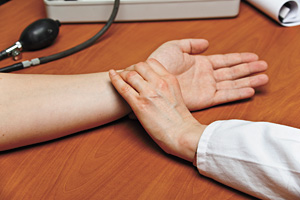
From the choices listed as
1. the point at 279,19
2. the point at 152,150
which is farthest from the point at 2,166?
the point at 279,19

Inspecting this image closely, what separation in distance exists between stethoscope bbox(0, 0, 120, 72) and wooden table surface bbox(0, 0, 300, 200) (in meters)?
0.02

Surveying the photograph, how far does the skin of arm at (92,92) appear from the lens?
577 mm

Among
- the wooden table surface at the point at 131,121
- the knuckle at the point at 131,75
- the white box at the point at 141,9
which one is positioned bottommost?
the wooden table surface at the point at 131,121

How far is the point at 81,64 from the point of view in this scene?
76cm

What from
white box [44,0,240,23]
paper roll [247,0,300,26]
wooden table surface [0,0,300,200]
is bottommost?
wooden table surface [0,0,300,200]

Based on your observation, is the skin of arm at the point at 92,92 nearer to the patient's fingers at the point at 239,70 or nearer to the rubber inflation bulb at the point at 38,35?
the patient's fingers at the point at 239,70

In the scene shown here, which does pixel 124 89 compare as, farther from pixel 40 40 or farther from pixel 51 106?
pixel 40 40

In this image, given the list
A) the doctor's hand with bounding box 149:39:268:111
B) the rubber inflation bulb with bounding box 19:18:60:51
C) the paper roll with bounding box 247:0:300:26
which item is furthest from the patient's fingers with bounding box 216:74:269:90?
the rubber inflation bulb with bounding box 19:18:60:51

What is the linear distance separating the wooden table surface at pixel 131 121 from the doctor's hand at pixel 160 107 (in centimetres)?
3

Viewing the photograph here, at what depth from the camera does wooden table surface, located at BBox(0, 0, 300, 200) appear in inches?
20.1

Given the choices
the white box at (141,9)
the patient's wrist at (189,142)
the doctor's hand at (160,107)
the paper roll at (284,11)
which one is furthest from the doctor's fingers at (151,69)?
the paper roll at (284,11)

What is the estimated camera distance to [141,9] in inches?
33.6

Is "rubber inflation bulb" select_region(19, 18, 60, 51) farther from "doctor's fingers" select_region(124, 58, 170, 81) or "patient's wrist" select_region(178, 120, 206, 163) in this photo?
"patient's wrist" select_region(178, 120, 206, 163)

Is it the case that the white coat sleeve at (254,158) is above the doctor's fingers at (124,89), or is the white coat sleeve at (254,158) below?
below
